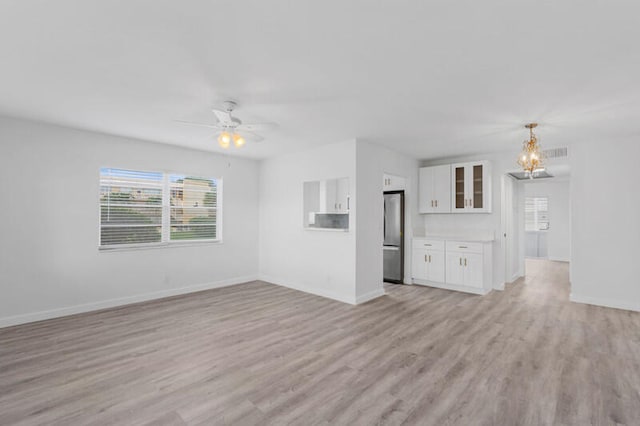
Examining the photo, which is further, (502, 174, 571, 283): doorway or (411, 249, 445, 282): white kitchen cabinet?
(502, 174, 571, 283): doorway

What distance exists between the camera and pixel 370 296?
4.99 meters

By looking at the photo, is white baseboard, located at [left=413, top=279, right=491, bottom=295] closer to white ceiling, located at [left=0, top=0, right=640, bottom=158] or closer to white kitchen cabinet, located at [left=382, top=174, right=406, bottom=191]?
white kitchen cabinet, located at [left=382, top=174, right=406, bottom=191]

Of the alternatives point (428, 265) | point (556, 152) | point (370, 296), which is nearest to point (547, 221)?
point (556, 152)

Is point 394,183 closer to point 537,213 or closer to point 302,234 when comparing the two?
point 302,234

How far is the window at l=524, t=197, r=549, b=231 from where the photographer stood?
9.73m

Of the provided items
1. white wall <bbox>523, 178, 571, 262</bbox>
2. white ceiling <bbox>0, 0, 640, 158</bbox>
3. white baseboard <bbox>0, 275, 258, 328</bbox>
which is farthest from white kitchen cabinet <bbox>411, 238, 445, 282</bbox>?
white wall <bbox>523, 178, 571, 262</bbox>

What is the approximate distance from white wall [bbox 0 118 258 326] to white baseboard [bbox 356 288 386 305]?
2946 millimetres

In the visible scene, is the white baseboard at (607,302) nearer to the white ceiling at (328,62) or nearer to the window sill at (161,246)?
the white ceiling at (328,62)

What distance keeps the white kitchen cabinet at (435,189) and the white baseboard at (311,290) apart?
2651mm

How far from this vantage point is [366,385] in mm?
2490

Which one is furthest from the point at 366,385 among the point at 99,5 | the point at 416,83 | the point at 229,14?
the point at 99,5

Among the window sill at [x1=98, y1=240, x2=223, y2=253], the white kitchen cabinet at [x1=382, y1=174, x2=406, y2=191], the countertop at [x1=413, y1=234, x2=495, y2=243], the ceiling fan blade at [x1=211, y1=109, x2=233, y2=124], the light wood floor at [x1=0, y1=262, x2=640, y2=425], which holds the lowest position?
the light wood floor at [x1=0, y1=262, x2=640, y2=425]

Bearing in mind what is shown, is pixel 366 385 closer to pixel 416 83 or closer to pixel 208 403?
pixel 208 403

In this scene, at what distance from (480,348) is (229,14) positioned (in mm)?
3674
